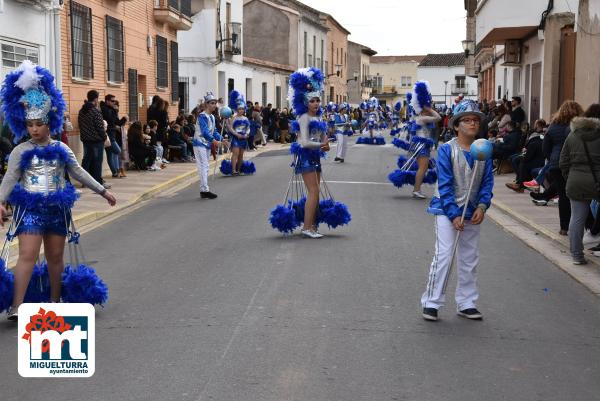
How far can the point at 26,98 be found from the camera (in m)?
6.24

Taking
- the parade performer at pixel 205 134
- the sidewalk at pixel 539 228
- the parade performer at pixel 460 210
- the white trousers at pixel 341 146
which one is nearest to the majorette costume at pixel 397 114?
the white trousers at pixel 341 146

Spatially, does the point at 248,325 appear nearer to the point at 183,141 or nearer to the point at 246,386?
the point at 246,386

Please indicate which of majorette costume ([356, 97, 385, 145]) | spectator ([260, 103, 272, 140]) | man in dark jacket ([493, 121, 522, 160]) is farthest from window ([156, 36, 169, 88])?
man in dark jacket ([493, 121, 522, 160])

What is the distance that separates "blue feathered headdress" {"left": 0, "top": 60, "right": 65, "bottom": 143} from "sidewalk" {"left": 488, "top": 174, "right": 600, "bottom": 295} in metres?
5.19

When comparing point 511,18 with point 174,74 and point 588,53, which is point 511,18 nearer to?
point 588,53

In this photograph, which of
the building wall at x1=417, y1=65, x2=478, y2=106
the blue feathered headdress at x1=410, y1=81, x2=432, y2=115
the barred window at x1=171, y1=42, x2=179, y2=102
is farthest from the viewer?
the building wall at x1=417, y1=65, x2=478, y2=106

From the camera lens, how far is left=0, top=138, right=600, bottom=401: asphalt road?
16.3ft

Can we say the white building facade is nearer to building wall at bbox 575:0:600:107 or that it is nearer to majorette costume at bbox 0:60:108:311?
building wall at bbox 575:0:600:107

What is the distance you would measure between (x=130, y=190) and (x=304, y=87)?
275 inches

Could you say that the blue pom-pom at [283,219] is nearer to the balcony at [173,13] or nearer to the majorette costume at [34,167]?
the majorette costume at [34,167]

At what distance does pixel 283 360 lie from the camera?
5387mm

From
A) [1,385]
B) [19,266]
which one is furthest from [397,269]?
[1,385]

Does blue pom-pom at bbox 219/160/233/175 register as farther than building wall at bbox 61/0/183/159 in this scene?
Yes

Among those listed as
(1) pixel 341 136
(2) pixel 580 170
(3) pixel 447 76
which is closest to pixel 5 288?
(2) pixel 580 170
